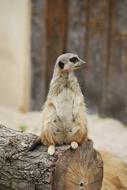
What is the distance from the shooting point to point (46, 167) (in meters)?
5.30

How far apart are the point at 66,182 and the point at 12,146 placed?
0.56 metres

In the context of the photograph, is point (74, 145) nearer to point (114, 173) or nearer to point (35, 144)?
point (35, 144)

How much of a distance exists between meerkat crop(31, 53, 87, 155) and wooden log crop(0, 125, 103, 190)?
108 mm

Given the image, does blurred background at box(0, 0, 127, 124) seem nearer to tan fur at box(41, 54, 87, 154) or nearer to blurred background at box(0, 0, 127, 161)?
blurred background at box(0, 0, 127, 161)

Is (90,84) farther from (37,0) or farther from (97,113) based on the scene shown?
(37,0)

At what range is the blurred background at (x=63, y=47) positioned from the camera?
876 centimetres

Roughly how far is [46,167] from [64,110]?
52 cm

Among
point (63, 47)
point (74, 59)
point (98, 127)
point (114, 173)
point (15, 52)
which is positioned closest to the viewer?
point (74, 59)

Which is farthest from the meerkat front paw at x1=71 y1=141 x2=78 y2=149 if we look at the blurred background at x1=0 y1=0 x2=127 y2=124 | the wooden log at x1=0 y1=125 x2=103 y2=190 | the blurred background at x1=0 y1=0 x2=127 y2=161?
the blurred background at x1=0 y1=0 x2=127 y2=124

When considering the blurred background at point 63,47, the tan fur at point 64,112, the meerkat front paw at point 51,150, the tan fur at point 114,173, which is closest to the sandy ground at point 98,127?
the blurred background at point 63,47

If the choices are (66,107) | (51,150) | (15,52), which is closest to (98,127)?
(15,52)

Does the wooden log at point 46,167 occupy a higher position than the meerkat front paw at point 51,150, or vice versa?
the meerkat front paw at point 51,150

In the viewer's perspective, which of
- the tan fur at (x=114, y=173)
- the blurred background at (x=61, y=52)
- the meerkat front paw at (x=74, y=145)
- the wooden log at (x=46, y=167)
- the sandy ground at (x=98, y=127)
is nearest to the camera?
the wooden log at (x=46, y=167)

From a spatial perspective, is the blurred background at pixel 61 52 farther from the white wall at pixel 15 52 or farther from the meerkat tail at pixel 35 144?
the meerkat tail at pixel 35 144
